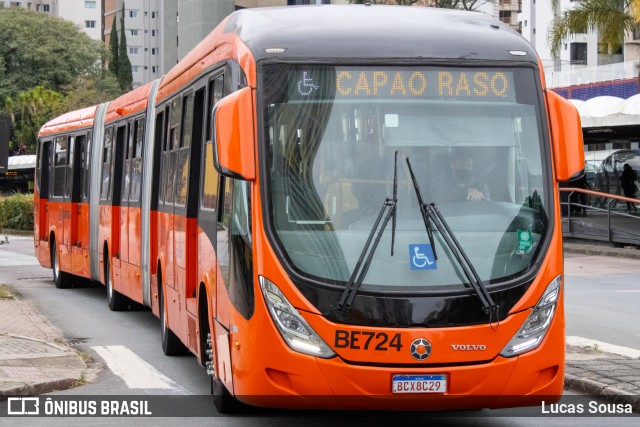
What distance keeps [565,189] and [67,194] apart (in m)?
14.4

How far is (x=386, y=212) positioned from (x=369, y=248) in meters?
0.28

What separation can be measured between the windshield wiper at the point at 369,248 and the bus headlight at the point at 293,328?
9.5 inches

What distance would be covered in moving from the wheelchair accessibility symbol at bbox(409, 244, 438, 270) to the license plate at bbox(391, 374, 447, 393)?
0.67m

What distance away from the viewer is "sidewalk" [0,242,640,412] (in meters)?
10.6

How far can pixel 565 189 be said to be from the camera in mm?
33594

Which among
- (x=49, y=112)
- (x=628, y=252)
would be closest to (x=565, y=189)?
(x=628, y=252)

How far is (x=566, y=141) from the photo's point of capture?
8836 mm

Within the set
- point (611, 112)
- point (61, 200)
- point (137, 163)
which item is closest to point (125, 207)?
point (137, 163)

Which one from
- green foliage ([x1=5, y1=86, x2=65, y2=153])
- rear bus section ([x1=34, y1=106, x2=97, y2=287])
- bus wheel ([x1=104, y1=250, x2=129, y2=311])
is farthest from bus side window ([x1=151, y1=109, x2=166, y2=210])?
green foliage ([x1=5, y1=86, x2=65, y2=153])

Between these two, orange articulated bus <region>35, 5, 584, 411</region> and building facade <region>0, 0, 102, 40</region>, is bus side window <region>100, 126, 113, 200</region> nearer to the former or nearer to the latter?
orange articulated bus <region>35, 5, 584, 411</region>

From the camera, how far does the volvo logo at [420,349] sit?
8.06 meters

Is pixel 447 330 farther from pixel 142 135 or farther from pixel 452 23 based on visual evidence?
pixel 142 135

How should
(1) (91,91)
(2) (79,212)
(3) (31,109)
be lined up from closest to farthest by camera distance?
1. (2) (79,212)
2. (1) (91,91)
3. (3) (31,109)

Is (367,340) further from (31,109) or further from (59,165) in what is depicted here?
(31,109)
